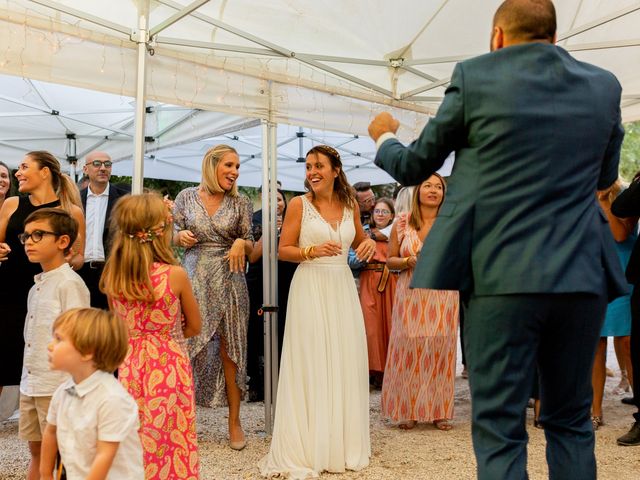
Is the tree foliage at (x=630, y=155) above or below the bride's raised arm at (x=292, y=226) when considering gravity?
above

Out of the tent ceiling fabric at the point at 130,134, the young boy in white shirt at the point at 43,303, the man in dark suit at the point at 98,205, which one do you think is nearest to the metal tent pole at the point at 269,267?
the tent ceiling fabric at the point at 130,134

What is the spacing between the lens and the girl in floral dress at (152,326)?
2.92 metres

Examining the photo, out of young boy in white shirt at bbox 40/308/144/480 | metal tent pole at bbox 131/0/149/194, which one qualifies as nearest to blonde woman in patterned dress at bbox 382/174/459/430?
metal tent pole at bbox 131/0/149/194

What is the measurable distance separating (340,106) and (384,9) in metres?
0.74

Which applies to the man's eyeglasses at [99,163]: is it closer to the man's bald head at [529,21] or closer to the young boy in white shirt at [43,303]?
the young boy in white shirt at [43,303]

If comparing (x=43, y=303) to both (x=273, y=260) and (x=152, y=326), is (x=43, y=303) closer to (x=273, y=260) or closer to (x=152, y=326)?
(x=152, y=326)

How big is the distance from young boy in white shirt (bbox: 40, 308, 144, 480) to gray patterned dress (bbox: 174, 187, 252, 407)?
6.61ft

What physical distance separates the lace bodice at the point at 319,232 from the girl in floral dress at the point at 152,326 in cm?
128

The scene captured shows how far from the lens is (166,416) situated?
296 centimetres

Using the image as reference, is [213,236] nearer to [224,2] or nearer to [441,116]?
[224,2]

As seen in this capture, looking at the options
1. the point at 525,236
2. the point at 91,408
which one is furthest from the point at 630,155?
the point at 91,408

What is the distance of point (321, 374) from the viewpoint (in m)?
4.00

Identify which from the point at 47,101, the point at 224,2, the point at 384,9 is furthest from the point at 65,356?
the point at 47,101

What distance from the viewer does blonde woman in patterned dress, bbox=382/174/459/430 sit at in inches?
195
